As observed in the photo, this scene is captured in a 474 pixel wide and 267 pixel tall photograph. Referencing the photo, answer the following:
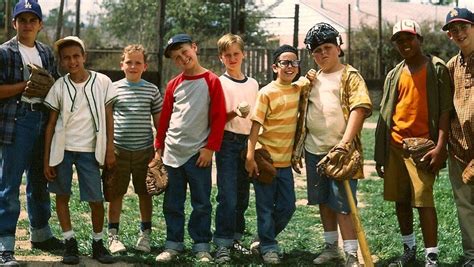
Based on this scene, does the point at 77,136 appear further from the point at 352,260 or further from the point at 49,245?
the point at 352,260

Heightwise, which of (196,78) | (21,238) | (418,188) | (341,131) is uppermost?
(196,78)

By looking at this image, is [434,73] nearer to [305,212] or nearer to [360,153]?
[360,153]

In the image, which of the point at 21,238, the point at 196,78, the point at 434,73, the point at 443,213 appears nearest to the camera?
the point at 434,73

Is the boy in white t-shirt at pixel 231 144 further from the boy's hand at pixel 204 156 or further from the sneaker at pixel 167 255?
the sneaker at pixel 167 255

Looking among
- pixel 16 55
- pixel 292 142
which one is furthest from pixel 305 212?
pixel 16 55

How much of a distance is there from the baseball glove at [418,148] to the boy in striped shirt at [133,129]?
1857 millimetres

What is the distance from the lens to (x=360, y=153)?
5438mm

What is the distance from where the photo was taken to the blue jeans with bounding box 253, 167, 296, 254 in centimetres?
570

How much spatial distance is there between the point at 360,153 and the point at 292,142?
51cm

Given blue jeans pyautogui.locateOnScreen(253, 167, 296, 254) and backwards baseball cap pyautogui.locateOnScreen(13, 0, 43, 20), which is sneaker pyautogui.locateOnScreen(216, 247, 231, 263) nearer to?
blue jeans pyautogui.locateOnScreen(253, 167, 296, 254)

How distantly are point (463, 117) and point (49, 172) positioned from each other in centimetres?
282

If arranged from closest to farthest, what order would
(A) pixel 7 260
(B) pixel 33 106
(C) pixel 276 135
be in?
1. (A) pixel 7 260
2. (B) pixel 33 106
3. (C) pixel 276 135

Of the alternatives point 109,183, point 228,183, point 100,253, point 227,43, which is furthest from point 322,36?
point 100,253

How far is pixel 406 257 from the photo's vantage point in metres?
5.63
